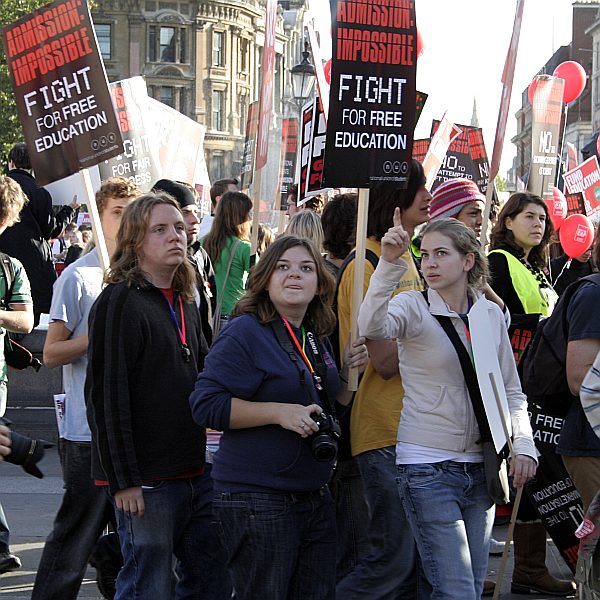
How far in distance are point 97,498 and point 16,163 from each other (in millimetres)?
4754

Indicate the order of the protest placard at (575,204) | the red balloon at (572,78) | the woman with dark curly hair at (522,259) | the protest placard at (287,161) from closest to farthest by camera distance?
the woman with dark curly hair at (522,259) < the red balloon at (572,78) < the protest placard at (287,161) < the protest placard at (575,204)

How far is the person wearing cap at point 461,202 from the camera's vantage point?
267 inches

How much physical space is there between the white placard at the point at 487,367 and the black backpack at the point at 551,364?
59cm

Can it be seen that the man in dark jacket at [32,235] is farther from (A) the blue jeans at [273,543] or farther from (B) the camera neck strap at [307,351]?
(A) the blue jeans at [273,543]

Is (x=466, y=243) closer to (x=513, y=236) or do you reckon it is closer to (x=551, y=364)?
(x=551, y=364)

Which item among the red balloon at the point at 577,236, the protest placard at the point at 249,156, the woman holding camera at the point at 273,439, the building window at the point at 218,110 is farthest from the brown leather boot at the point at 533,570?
the building window at the point at 218,110

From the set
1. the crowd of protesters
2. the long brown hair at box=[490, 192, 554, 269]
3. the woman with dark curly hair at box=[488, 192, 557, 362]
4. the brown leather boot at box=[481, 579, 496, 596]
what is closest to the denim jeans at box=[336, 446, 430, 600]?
the crowd of protesters

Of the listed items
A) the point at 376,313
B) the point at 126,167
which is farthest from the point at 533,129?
the point at 376,313

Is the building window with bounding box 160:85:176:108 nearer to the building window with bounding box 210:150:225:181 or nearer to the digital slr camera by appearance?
the building window with bounding box 210:150:225:181

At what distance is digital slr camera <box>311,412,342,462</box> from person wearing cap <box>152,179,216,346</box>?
1008 mm

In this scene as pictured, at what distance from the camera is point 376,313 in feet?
14.6

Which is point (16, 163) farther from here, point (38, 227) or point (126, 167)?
point (126, 167)

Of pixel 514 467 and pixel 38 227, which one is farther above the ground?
pixel 38 227

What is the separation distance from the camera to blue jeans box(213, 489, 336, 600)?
13.8ft
